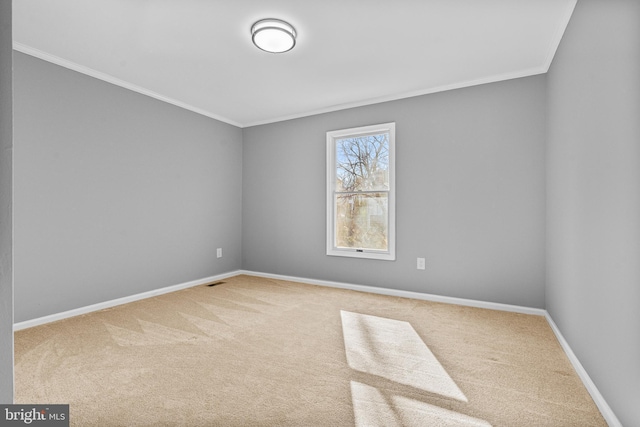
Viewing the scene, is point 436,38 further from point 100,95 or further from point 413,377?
point 100,95

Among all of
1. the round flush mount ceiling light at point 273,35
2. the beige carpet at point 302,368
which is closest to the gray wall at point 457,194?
the beige carpet at point 302,368

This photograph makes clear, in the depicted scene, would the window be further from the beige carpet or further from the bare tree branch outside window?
the beige carpet

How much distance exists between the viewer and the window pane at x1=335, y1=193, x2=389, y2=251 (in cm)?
387

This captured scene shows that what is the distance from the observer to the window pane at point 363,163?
3865 mm

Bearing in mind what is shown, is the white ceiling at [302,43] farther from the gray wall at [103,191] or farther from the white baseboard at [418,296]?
the white baseboard at [418,296]

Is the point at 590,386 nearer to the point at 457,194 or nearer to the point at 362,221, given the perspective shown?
the point at 457,194

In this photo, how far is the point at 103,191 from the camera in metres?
3.19

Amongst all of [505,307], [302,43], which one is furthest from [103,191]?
[505,307]

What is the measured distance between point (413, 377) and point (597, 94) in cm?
191

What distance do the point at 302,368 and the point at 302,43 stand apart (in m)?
2.49

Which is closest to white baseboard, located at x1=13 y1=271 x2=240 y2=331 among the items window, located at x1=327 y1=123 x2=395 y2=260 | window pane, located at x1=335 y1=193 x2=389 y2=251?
window, located at x1=327 y1=123 x2=395 y2=260

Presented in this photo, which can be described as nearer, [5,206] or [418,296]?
[5,206]

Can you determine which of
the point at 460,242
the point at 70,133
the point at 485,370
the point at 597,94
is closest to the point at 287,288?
the point at 460,242

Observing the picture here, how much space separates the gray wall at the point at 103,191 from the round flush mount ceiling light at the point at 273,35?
1933mm
